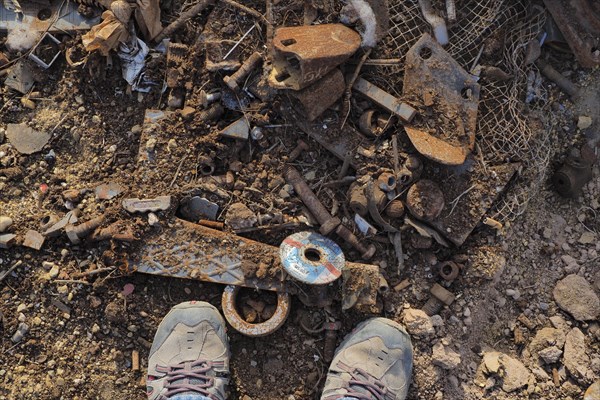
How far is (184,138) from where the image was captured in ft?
12.9

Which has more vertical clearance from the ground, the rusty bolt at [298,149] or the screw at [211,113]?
the screw at [211,113]

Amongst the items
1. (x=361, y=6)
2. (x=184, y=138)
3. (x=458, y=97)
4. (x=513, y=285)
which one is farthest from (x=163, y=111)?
(x=513, y=285)

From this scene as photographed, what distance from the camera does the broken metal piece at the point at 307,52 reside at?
11.7 ft

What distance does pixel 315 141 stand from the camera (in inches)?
Answer: 156

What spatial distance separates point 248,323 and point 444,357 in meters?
1.47

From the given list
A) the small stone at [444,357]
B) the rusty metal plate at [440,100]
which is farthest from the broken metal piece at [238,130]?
the small stone at [444,357]

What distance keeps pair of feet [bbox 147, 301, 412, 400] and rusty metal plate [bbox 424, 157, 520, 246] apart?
853 mm

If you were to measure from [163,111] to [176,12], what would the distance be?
850 mm

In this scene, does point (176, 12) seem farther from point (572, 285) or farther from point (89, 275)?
point (572, 285)

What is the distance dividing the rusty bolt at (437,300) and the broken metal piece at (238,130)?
184cm

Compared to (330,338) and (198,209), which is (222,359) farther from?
(198,209)

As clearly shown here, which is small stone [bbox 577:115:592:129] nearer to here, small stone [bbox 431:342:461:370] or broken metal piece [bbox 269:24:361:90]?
broken metal piece [bbox 269:24:361:90]

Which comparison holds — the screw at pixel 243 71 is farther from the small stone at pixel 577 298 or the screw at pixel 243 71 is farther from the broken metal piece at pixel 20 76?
the small stone at pixel 577 298

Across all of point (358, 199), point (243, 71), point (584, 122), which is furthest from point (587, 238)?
point (243, 71)
